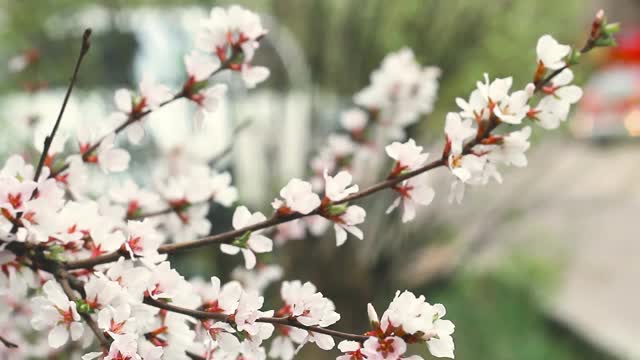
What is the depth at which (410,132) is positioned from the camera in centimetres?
215

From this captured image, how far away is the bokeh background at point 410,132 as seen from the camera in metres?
2.32

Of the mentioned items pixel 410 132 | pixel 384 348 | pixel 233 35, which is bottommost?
pixel 384 348

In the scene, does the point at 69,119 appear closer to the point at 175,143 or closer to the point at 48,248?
the point at 175,143

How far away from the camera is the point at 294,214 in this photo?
681 millimetres

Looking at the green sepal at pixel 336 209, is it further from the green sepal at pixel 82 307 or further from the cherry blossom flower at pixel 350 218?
the green sepal at pixel 82 307

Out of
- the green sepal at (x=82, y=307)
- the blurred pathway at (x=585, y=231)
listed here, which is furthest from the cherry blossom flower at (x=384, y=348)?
the blurred pathway at (x=585, y=231)

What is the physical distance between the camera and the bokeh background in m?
2.32

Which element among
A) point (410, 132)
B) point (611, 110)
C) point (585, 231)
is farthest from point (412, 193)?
point (611, 110)

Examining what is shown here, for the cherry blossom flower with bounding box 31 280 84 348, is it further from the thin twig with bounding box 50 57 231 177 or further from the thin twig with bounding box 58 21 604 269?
the thin twig with bounding box 50 57 231 177

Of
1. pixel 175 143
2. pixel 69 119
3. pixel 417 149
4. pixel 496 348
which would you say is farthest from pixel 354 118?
pixel 496 348

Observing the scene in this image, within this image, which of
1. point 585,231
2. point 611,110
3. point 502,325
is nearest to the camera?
point 502,325

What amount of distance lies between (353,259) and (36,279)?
1.54 metres

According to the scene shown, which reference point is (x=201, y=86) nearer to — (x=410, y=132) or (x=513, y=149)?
(x=513, y=149)

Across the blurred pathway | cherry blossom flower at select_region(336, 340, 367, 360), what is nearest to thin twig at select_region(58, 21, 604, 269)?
cherry blossom flower at select_region(336, 340, 367, 360)
